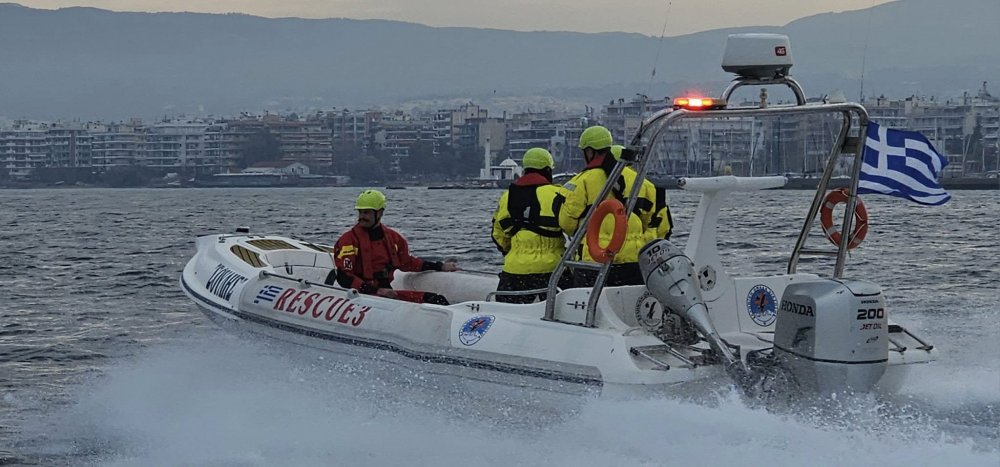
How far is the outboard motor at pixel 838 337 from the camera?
5.84m

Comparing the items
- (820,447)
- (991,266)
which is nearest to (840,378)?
(820,447)

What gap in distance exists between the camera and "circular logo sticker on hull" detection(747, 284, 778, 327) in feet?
23.4

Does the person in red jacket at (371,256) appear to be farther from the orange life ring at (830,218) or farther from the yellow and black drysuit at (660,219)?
the orange life ring at (830,218)

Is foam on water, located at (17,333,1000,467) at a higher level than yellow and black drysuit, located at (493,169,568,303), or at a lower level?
lower

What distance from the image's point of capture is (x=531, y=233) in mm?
7320

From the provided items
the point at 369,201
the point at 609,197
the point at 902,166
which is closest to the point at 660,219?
the point at 609,197

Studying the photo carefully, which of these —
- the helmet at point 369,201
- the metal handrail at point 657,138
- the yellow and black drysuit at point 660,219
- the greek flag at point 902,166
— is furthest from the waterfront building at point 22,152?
the greek flag at point 902,166

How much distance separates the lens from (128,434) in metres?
7.80

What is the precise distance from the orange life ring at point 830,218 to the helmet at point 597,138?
1.25m

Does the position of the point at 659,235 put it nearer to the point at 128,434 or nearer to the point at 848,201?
the point at 848,201

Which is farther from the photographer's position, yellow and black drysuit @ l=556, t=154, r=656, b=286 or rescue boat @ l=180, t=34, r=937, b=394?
yellow and black drysuit @ l=556, t=154, r=656, b=286

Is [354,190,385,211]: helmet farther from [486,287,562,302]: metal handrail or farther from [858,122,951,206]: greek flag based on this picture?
[858,122,951,206]: greek flag

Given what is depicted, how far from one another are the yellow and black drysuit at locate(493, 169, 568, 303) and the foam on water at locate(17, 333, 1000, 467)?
80 centimetres

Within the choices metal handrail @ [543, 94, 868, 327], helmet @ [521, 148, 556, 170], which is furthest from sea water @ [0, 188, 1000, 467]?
helmet @ [521, 148, 556, 170]
